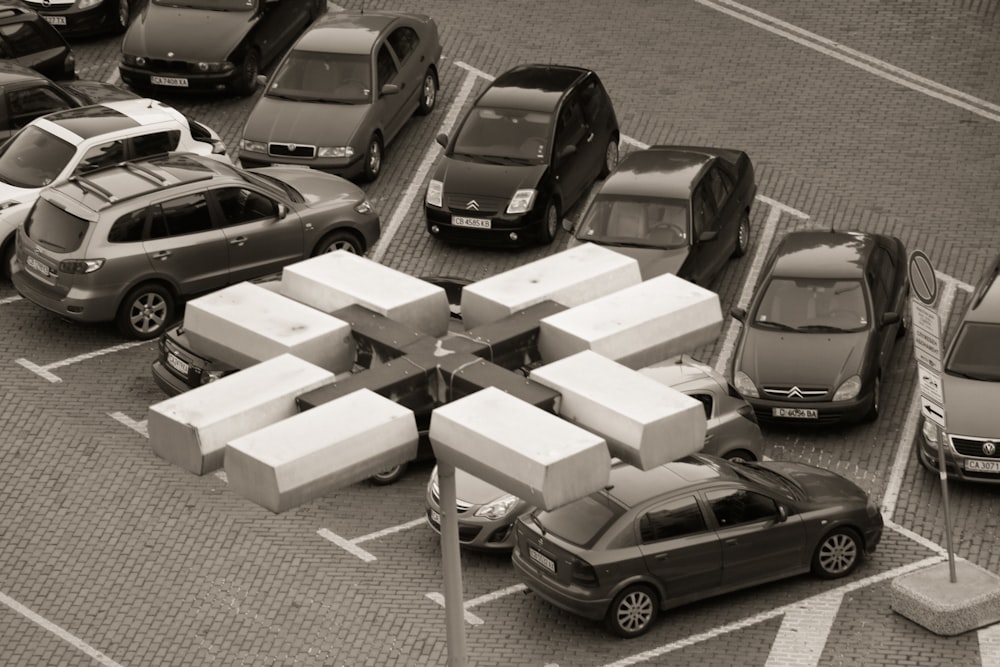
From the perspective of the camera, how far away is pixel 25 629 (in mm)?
14961

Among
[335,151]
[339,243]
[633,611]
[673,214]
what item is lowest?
[633,611]

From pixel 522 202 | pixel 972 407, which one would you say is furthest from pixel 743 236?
pixel 972 407

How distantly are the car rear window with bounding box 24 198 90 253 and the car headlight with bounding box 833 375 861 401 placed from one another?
8.49m

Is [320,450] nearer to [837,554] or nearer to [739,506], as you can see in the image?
[739,506]

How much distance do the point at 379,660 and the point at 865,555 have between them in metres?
4.74

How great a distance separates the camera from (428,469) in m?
17.8

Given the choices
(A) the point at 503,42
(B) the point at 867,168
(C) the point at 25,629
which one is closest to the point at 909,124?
(B) the point at 867,168

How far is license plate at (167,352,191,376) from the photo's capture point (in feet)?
57.9

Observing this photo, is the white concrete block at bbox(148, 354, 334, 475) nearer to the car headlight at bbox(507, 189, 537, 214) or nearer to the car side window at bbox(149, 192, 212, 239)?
the car side window at bbox(149, 192, 212, 239)

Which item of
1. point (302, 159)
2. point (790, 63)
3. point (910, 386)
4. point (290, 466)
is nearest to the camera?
point (290, 466)

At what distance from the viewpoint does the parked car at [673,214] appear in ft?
66.2

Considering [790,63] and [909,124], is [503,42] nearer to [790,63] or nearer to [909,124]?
[790,63]

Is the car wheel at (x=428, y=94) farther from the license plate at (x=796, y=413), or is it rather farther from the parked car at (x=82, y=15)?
the license plate at (x=796, y=413)

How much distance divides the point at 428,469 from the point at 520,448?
10.8 metres
